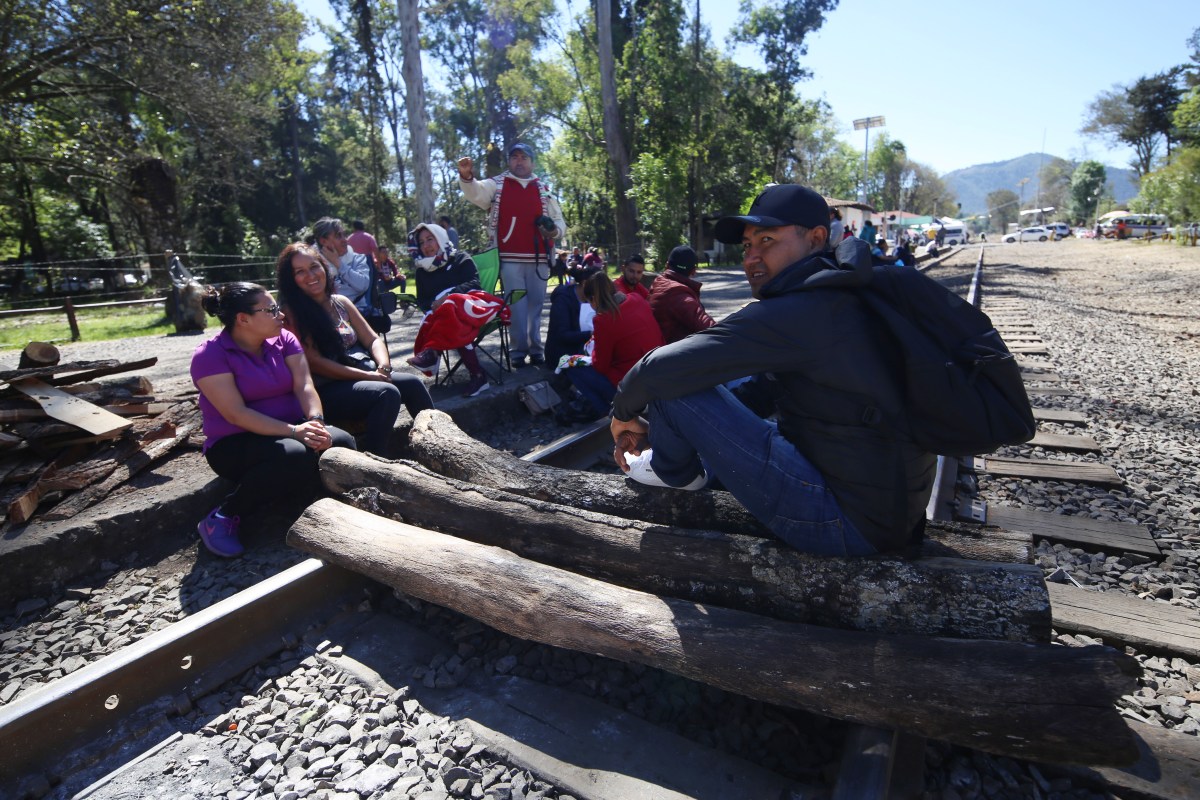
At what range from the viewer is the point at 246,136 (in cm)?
2022

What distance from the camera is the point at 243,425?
380cm

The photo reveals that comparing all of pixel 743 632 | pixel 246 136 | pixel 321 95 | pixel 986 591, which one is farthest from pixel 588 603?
pixel 321 95

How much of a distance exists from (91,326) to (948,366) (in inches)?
676

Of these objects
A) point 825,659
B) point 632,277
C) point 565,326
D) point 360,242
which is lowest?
point 825,659

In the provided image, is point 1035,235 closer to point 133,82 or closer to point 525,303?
point 133,82

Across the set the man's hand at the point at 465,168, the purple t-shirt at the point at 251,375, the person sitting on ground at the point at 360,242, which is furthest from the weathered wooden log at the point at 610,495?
the person sitting on ground at the point at 360,242

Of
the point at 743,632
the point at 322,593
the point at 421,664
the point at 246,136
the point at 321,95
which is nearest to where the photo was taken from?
the point at 743,632

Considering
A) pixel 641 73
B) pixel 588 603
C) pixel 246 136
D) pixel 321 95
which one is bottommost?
pixel 588 603

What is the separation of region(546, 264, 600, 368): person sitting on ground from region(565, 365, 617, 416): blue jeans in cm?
72

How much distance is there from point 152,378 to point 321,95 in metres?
39.0

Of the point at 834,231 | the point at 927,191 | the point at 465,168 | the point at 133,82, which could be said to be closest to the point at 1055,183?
the point at 927,191

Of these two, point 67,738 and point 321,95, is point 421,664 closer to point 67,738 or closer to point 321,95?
point 67,738

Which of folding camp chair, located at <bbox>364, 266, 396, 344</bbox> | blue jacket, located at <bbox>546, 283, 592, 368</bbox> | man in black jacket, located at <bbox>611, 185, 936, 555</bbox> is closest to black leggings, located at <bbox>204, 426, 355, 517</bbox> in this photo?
man in black jacket, located at <bbox>611, 185, 936, 555</bbox>

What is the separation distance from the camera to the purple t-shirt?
3820mm
